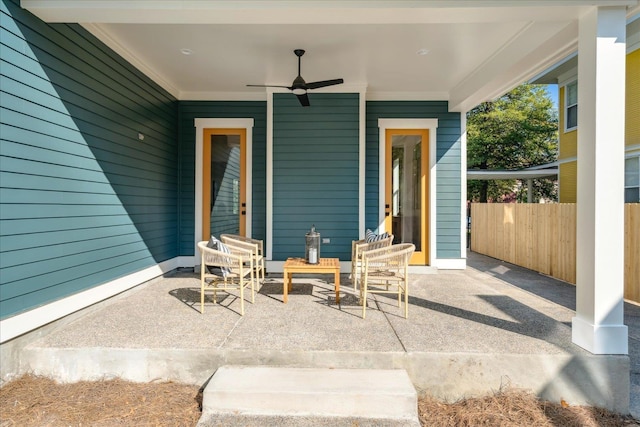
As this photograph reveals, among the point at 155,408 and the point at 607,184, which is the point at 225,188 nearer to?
the point at 155,408

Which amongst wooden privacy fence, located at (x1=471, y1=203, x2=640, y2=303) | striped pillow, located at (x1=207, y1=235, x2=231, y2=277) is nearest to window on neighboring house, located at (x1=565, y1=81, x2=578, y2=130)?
wooden privacy fence, located at (x1=471, y1=203, x2=640, y2=303)

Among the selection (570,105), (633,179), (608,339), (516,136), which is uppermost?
(516,136)

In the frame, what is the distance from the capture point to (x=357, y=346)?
2645 mm

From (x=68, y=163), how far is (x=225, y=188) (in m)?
2.67

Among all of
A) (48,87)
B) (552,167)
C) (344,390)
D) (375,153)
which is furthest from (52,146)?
(552,167)

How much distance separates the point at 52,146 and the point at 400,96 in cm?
483

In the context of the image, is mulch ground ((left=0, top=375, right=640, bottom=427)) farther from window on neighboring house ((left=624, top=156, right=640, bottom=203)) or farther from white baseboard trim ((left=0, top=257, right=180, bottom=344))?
window on neighboring house ((left=624, top=156, right=640, bottom=203))

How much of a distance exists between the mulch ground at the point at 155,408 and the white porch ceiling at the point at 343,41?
301 cm

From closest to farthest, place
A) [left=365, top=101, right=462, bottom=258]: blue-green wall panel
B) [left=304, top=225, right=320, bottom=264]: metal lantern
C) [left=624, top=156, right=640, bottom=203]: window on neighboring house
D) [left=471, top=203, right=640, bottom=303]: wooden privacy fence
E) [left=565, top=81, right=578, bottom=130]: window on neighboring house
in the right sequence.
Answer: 1. [left=304, top=225, right=320, bottom=264]: metal lantern
2. [left=471, top=203, right=640, bottom=303]: wooden privacy fence
3. [left=365, top=101, right=462, bottom=258]: blue-green wall panel
4. [left=624, top=156, right=640, bottom=203]: window on neighboring house
5. [left=565, top=81, right=578, bottom=130]: window on neighboring house

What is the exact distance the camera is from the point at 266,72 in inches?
188

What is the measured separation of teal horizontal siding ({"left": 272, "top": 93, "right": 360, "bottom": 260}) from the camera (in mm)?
5289

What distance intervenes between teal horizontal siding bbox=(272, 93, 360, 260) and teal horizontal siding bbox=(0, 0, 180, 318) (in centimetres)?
189

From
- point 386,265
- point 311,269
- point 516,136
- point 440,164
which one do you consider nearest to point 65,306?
point 311,269

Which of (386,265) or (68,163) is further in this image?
(386,265)
